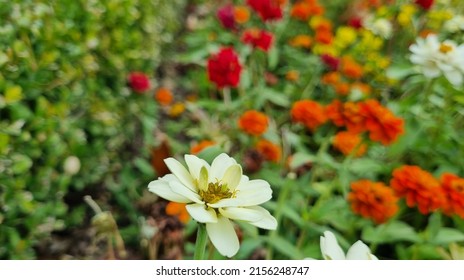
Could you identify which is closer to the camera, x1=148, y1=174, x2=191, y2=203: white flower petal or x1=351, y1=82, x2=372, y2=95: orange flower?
x1=148, y1=174, x2=191, y2=203: white flower petal

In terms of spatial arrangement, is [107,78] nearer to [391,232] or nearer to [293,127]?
[293,127]

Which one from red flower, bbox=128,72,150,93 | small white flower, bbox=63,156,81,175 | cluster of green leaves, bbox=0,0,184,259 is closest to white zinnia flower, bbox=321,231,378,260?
cluster of green leaves, bbox=0,0,184,259

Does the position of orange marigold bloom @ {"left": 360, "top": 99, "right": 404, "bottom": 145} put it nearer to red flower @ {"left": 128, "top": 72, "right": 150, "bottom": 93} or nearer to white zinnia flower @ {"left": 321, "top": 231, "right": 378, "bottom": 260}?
white zinnia flower @ {"left": 321, "top": 231, "right": 378, "bottom": 260}

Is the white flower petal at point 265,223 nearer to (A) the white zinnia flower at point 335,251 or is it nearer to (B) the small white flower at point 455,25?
(A) the white zinnia flower at point 335,251

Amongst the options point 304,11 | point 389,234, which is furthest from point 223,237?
point 304,11

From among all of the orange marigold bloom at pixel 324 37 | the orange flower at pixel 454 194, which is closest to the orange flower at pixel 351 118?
the orange flower at pixel 454 194

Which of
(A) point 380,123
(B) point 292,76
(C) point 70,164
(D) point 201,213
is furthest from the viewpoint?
(B) point 292,76

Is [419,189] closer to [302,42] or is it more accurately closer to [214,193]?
[214,193]
